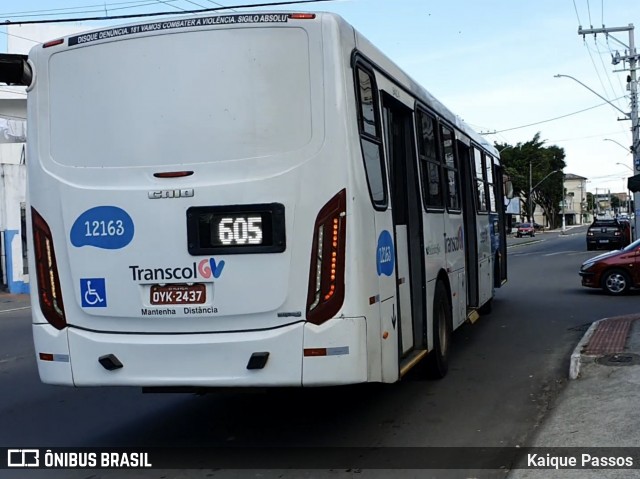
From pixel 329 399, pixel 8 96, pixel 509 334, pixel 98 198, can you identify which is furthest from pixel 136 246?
pixel 8 96

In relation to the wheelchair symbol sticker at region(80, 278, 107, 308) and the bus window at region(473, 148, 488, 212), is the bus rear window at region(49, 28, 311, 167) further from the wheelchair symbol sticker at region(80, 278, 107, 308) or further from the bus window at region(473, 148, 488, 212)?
the bus window at region(473, 148, 488, 212)

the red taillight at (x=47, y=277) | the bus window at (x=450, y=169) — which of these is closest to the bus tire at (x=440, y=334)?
the bus window at (x=450, y=169)

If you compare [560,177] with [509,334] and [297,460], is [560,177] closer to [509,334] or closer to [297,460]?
[509,334]

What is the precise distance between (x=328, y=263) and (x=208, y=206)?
3.14 feet

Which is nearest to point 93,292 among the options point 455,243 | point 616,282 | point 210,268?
point 210,268

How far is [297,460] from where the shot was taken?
5.77 metres

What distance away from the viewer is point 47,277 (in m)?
5.70

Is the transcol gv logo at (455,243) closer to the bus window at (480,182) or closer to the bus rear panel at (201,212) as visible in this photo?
the bus window at (480,182)

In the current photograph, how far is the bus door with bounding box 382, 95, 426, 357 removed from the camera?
6578 mm

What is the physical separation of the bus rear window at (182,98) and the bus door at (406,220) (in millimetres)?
1366

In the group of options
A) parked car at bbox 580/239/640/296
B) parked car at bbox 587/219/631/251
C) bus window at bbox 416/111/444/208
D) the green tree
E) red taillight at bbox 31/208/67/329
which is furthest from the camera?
the green tree

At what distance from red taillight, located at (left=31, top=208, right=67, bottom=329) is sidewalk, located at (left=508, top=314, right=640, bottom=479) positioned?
140 inches

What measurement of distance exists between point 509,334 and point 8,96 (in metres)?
35.5

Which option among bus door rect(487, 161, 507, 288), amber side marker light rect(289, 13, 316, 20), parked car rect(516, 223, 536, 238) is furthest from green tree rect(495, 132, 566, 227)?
amber side marker light rect(289, 13, 316, 20)
